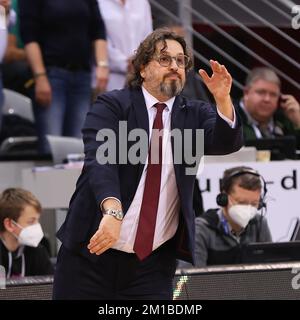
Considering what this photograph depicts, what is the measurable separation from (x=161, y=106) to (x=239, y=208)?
7.45 ft

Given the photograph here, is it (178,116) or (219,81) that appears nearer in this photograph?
(219,81)

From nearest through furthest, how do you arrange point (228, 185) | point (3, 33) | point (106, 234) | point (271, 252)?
point (106, 234) < point (271, 252) < point (228, 185) < point (3, 33)

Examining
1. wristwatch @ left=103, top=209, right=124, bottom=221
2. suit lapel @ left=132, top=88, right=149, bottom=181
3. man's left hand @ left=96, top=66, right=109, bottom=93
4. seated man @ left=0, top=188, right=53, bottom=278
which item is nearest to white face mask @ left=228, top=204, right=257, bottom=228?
seated man @ left=0, top=188, right=53, bottom=278

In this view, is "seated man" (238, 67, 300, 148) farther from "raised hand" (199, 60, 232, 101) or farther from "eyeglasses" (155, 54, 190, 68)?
"raised hand" (199, 60, 232, 101)

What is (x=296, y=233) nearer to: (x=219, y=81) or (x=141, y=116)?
(x=141, y=116)

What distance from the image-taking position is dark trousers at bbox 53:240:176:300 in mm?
4500

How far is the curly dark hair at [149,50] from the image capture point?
180 inches

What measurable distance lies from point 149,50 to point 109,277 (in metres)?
0.98

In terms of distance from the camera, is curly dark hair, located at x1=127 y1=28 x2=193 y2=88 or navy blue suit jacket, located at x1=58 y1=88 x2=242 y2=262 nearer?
navy blue suit jacket, located at x1=58 y1=88 x2=242 y2=262

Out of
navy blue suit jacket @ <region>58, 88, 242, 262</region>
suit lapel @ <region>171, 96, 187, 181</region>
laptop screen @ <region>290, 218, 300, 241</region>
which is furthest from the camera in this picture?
laptop screen @ <region>290, 218, 300, 241</region>

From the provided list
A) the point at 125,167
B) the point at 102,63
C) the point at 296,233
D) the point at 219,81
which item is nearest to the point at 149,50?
the point at 219,81

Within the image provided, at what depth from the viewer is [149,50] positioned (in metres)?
4.57

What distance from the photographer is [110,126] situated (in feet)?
14.8

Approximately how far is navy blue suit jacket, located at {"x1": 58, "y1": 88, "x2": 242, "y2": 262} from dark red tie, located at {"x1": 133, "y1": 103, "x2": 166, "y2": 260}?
0.05 meters
